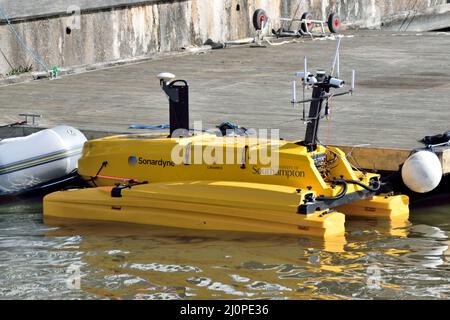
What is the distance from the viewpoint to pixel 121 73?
19.5 meters

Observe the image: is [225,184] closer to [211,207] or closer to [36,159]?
[211,207]

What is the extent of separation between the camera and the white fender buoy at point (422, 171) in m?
12.2

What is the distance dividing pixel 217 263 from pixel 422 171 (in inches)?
102

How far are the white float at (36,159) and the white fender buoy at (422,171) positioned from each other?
3.90 metres

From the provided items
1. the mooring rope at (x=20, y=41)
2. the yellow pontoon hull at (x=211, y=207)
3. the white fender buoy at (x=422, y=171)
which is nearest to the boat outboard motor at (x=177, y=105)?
the yellow pontoon hull at (x=211, y=207)

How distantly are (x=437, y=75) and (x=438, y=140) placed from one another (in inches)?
216

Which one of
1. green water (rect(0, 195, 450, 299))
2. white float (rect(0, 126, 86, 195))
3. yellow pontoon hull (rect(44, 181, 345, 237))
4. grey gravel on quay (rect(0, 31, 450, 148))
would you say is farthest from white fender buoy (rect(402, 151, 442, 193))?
white float (rect(0, 126, 86, 195))

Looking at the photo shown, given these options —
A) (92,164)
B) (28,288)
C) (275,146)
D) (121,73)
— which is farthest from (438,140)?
(121,73)

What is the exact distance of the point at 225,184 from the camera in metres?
11.9

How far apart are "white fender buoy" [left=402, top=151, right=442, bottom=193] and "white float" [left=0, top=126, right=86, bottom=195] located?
153 inches

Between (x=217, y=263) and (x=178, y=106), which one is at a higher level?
(x=178, y=106)

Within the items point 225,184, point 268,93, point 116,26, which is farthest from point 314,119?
point 116,26

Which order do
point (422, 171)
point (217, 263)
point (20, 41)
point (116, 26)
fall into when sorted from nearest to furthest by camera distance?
point (217, 263) → point (422, 171) → point (20, 41) → point (116, 26)

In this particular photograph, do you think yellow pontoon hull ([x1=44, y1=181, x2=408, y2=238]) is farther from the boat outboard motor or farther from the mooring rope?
the mooring rope
